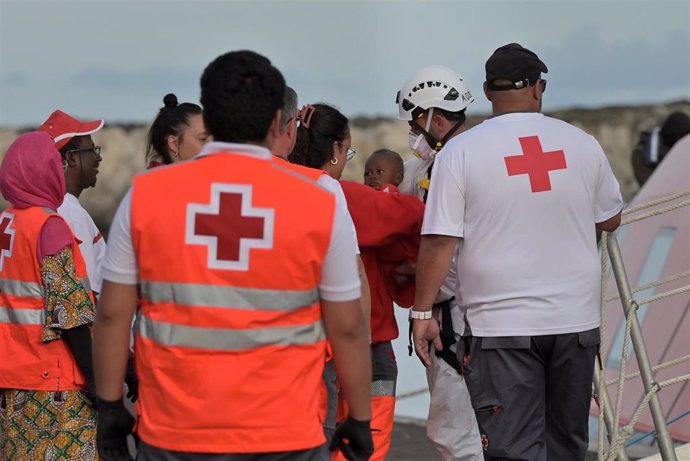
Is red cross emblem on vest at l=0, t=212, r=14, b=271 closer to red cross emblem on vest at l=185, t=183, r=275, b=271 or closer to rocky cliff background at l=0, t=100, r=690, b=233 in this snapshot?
red cross emblem on vest at l=185, t=183, r=275, b=271

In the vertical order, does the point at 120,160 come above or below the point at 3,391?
below

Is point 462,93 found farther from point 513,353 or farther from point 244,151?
point 244,151

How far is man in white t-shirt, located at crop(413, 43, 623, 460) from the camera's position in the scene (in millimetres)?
4527

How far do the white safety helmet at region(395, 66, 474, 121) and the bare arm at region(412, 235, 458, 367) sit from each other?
3.21ft

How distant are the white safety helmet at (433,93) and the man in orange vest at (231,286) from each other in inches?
89.3

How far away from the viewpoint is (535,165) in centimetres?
452

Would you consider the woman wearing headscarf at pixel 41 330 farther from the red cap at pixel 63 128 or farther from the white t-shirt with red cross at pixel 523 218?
the white t-shirt with red cross at pixel 523 218

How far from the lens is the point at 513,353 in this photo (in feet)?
15.1

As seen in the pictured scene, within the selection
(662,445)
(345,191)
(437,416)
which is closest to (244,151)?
(345,191)

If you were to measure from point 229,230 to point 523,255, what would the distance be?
1.63 metres

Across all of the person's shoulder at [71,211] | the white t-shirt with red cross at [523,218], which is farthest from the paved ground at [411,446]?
the person's shoulder at [71,211]

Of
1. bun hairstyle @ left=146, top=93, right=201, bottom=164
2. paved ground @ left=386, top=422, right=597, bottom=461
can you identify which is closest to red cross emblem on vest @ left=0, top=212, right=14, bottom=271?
bun hairstyle @ left=146, top=93, right=201, bottom=164

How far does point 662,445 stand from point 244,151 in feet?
9.36

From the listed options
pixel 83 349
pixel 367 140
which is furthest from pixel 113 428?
pixel 367 140
